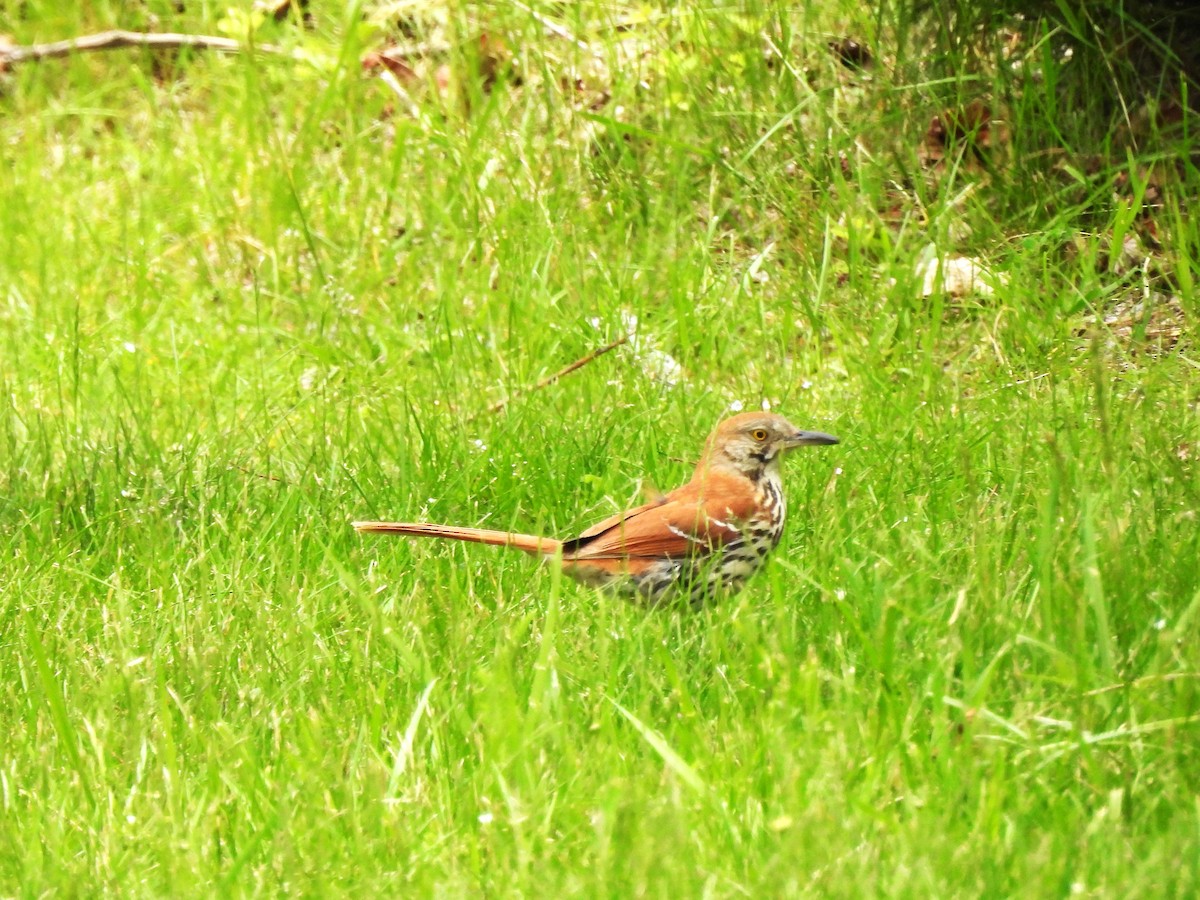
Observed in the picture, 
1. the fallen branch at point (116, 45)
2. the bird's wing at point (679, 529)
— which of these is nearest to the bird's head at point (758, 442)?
the bird's wing at point (679, 529)

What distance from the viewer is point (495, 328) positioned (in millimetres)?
5637

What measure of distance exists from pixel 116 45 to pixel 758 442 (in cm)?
493

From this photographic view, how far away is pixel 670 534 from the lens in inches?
156

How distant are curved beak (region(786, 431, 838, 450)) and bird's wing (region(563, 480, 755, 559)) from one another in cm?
22

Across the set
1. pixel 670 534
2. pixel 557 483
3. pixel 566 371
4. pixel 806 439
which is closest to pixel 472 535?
pixel 670 534

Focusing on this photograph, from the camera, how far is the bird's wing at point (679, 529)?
393 centimetres

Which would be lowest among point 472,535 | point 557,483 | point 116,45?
point 557,483

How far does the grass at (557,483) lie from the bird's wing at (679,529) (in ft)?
0.41

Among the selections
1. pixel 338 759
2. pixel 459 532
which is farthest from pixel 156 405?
pixel 338 759

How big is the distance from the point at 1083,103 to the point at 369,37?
3193 millimetres

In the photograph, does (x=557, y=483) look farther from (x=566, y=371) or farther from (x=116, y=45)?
(x=116, y=45)

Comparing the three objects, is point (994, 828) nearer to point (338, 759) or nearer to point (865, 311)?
point (338, 759)

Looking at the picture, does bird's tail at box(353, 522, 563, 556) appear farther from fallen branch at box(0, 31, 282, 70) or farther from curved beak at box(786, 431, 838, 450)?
fallen branch at box(0, 31, 282, 70)

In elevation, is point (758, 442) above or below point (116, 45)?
below
